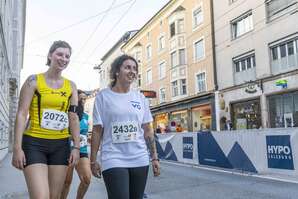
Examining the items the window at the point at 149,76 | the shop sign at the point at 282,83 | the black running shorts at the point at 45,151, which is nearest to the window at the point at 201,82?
the shop sign at the point at 282,83

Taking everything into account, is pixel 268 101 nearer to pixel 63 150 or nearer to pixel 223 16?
pixel 223 16

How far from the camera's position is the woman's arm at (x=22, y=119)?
3068 mm

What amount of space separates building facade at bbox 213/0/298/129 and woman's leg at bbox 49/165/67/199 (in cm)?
1934

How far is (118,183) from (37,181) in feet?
2.05

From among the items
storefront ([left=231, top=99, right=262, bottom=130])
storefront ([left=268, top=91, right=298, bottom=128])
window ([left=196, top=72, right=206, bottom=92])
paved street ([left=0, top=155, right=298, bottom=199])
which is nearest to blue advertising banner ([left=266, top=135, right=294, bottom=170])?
paved street ([left=0, top=155, right=298, bottom=199])

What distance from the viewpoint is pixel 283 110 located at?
867 inches

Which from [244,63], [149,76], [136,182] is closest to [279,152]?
[136,182]

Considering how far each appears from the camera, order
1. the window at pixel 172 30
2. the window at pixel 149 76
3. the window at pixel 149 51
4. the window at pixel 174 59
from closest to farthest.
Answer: the window at pixel 174 59, the window at pixel 172 30, the window at pixel 149 51, the window at pixel 149 76

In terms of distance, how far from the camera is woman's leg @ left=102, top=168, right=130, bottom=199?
3141 mm

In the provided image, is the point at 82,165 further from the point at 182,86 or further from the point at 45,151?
the point at 182,86

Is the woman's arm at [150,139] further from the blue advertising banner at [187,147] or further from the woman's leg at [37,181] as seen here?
the blue advertising banner at [187,147]

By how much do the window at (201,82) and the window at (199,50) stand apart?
4.49 ft

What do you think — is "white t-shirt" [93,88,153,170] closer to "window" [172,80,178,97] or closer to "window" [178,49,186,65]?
"window" [178,49,186,65]

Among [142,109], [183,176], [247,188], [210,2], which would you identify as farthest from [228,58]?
[142,109]
